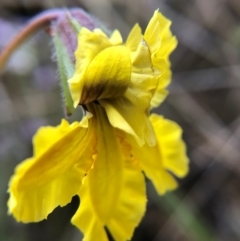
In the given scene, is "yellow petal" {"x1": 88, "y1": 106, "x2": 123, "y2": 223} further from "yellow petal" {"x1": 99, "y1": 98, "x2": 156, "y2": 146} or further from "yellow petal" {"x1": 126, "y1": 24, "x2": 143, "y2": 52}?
"yellow petal" {"x1": 126, "y1": 24, "x2": 143, "y2": 52}

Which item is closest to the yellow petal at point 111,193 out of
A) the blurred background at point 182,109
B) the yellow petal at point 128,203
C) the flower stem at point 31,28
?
the yellow petal at point 128,203

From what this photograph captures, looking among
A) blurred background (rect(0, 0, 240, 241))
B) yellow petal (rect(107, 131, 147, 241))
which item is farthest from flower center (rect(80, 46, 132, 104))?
blurred background (rect(0, 0, 240, 241))

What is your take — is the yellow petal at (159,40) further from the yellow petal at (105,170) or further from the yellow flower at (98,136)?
the yellow petal at (105,170)

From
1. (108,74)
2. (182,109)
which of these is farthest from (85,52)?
(182,109)

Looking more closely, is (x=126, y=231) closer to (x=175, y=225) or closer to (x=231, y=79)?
(x=175, y=225)

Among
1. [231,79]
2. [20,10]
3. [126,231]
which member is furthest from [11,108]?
[126,231]

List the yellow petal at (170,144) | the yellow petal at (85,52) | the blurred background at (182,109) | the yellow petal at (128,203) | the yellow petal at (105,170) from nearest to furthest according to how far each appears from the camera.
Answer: the yellow petal at (85,52) → the yellow petal at (105,170) → the yellow petal at (128,203) → the yellow petal at (170,144) → the blurred background at (182,109)
